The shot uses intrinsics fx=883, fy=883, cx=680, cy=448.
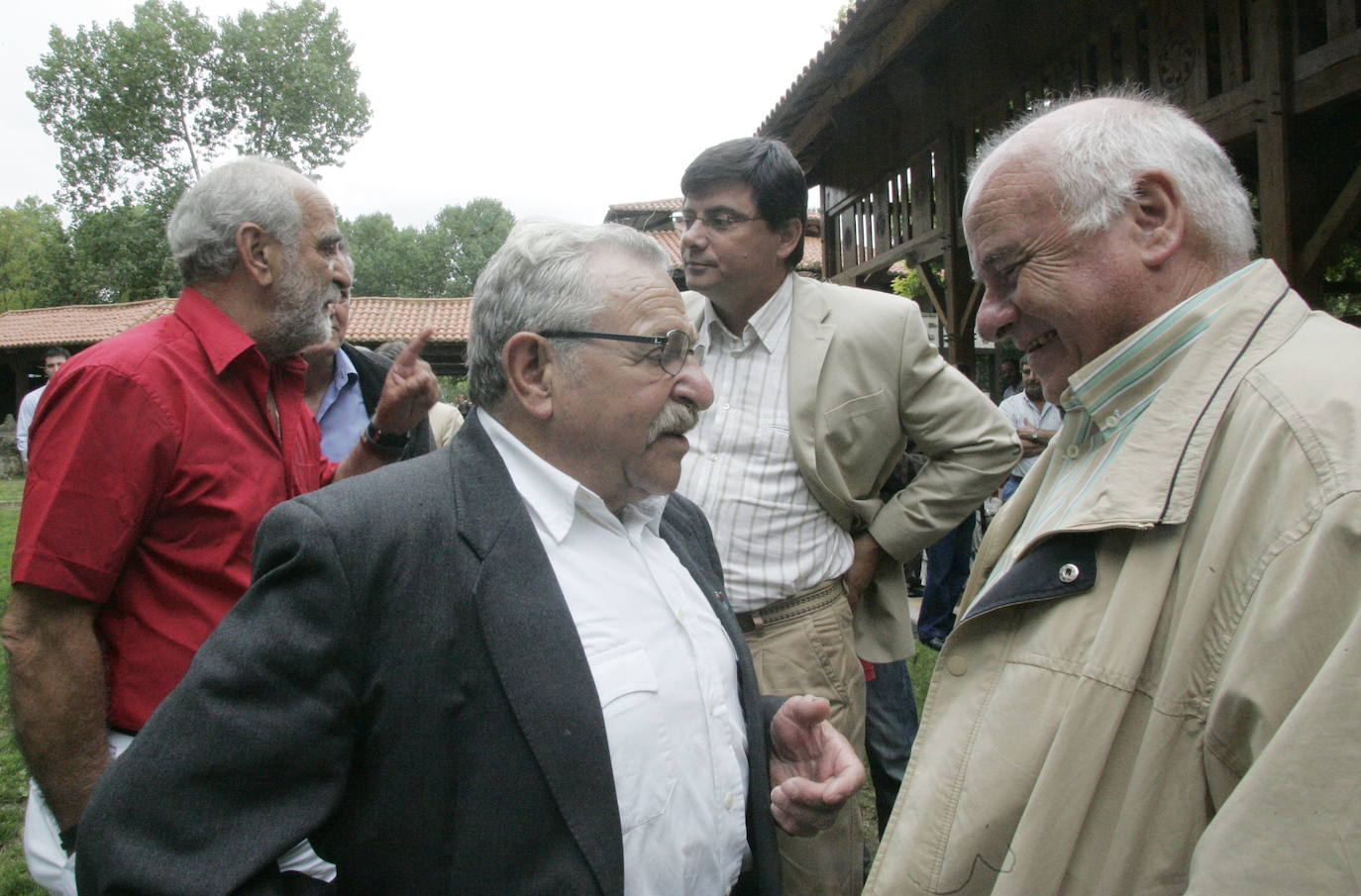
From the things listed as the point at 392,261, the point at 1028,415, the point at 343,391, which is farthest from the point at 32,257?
the point at 343,391

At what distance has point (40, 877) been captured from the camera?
5.36ft

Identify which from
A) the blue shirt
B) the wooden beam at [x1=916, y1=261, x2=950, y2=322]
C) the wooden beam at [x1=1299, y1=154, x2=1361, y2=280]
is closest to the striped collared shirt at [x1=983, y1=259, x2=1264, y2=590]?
the blue shirt

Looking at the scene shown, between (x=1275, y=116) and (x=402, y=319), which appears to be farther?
(x=402, y=319)

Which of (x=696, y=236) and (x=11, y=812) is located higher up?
(x=696, y=236)

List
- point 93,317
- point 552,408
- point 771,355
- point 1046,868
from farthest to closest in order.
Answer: point 93,317
point 771,355
point 552,408
point 1046,868

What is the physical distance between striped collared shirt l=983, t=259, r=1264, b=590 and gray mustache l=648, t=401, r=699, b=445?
60 centimetres

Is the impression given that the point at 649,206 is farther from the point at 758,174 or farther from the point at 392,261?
the point at 392,261

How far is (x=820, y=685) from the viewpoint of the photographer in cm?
241

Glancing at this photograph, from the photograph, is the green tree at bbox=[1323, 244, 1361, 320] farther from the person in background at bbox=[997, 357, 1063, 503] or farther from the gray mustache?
the gray mustache

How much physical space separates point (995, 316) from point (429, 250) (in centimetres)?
8529

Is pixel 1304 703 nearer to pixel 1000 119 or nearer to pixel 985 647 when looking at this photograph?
pixel 985 647

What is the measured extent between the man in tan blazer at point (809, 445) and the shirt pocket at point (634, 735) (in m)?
1.11

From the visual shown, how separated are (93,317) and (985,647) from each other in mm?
29822

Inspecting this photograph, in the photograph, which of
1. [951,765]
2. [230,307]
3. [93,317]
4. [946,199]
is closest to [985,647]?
[951,765]
